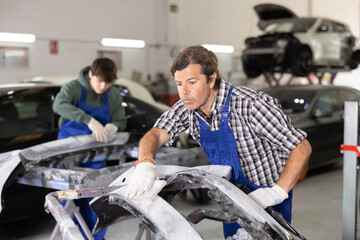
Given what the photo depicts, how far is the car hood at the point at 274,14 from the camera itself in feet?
26.6

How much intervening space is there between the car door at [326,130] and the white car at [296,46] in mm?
2699

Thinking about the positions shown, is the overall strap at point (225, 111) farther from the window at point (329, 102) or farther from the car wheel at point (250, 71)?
the car wheel at point (250, 71)

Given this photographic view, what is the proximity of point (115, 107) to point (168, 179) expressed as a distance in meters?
1.60

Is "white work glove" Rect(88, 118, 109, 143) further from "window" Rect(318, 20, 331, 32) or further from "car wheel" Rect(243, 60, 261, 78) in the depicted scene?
"window" Rect(318, 20, 331, 32)

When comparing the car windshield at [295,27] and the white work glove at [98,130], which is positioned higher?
the car windshield at [295,27]

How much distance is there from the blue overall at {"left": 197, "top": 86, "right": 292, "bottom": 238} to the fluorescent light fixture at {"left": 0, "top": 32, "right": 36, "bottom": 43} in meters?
6.79

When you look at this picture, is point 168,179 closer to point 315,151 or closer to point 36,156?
point 36,156

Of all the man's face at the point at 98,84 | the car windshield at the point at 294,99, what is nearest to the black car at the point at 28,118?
the man's face at the point at 98,84

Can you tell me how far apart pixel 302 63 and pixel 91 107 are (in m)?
6.02

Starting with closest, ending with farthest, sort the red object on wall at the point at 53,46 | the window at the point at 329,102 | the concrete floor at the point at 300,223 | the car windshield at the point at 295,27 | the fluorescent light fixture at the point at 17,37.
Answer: the concrete floor at the point at 300,223 < the window at the point at 329,102 < the fluorescent light fixture at the point at 17,37 < the red object on wall at the point at 53,46 < the car windshield at the point at 295,27

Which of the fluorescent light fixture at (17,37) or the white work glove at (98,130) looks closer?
the white work glove at (98,130)

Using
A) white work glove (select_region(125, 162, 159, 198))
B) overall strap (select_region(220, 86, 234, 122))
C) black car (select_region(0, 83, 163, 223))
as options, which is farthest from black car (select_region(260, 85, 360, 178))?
white work glove (select_region(125, 162, 159, 198))

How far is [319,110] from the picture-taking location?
5.09 m

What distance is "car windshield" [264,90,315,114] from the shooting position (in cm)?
539
